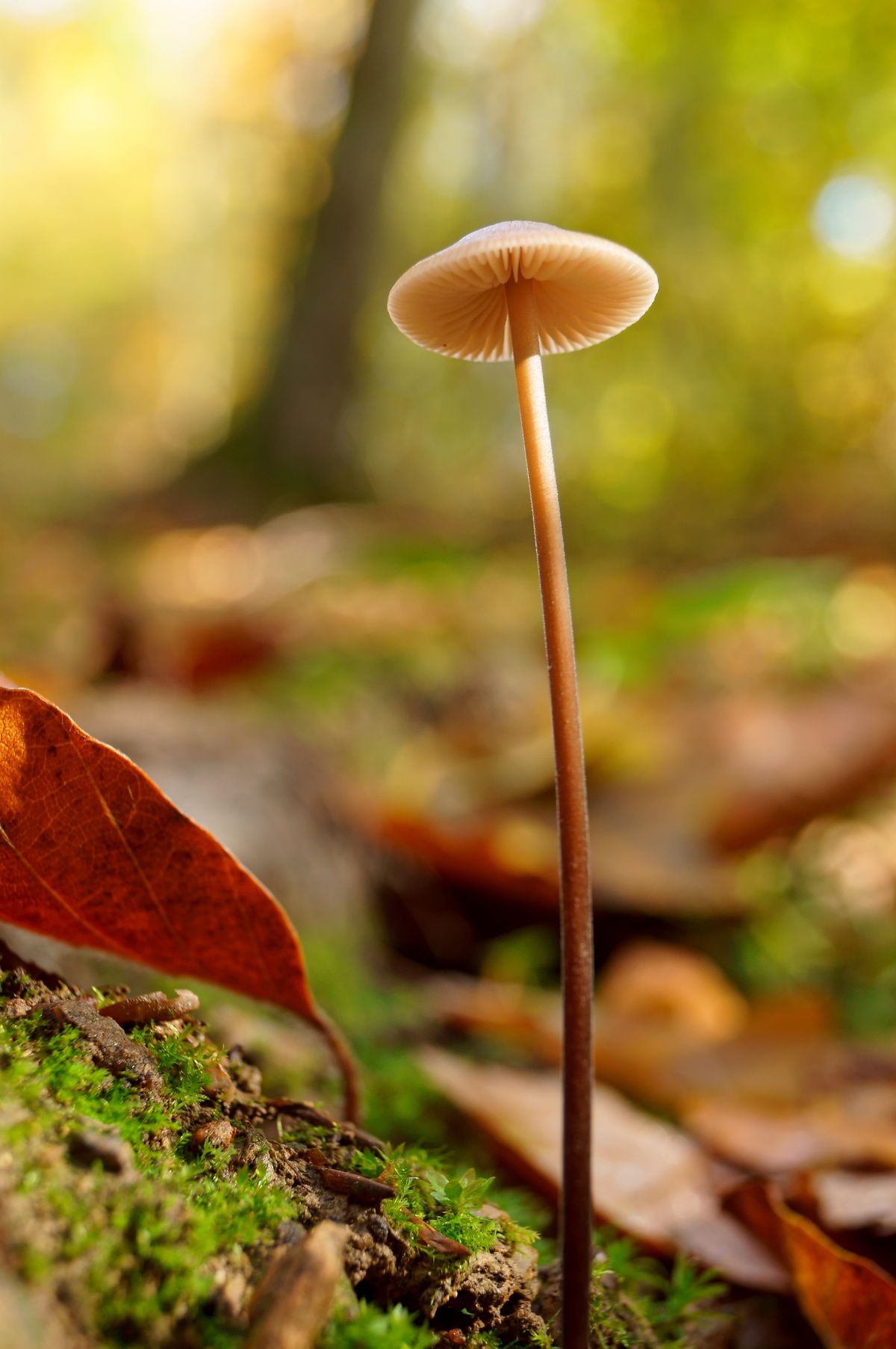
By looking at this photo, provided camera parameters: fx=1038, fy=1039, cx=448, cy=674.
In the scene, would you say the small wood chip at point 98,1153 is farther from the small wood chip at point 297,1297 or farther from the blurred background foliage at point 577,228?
the blurred background foliage at point 577,228

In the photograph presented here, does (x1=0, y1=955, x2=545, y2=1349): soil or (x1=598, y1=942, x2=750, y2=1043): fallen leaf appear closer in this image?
(x1=0, y1=955, x2=545, y2=1349): soil

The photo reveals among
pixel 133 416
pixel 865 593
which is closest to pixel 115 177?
pixel 133 416

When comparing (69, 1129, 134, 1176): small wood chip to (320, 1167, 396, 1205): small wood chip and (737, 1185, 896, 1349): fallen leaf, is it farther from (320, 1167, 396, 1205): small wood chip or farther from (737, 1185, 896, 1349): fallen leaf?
(737, 1185, 896, 1349): fallen leaf

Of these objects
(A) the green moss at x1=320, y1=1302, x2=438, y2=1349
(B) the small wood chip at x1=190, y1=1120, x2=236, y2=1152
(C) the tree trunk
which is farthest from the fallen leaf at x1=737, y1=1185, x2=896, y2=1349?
(C) the tree trunk

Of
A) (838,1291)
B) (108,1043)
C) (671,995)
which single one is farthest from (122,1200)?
(671,995)

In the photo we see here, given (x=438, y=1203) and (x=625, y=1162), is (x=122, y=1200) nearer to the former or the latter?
(x=438, y=1203)

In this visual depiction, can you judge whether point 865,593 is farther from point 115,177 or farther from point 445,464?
point 115,177
